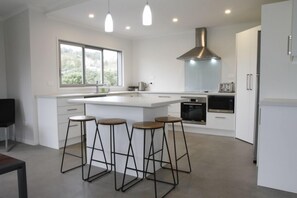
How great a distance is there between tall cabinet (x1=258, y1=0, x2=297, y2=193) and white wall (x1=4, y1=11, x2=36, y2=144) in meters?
3.92

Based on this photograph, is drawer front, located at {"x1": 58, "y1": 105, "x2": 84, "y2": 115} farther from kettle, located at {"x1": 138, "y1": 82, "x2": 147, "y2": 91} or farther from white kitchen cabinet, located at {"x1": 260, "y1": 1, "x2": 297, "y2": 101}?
white kitchen cabinet, located at {"x1": 260, "y1": 1, "x2": 297, "y2": 101}

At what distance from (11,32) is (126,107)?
3.27 m

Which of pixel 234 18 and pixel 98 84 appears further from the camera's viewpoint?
pixel 98 84

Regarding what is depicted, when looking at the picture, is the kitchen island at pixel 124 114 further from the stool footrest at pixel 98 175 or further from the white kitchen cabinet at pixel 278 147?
the white kitchen cabinet at pixel 278 147

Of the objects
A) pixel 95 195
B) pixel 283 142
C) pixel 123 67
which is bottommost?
pixel 95 195

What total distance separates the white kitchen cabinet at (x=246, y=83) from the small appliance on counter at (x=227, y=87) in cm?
61

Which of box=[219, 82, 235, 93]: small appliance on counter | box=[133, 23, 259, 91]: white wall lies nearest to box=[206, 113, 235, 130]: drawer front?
box=[219, 82, 235, 93]: small appliance on counter

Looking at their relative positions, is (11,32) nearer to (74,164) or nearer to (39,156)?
(39,156)

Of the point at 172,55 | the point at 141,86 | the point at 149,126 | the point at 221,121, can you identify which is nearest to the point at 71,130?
the point at 149,126

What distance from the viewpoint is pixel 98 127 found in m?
3.09

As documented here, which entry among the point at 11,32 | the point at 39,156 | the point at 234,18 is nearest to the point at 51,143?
the point at 39,156

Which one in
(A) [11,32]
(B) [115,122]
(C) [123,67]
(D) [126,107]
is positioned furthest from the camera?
(C) [123,67]

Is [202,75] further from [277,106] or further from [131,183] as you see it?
[131,183]

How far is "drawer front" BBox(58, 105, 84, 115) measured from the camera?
3953 millimetres
